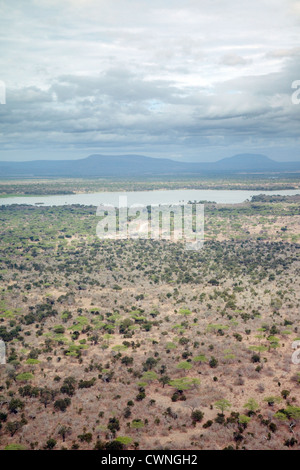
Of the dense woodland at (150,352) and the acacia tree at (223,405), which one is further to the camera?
the acacia tree at (223,405)

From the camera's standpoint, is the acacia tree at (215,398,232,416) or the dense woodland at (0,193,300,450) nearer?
the dense woodland at (0,193,300,450)

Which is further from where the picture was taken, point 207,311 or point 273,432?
point 207,311

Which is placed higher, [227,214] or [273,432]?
[227,214]

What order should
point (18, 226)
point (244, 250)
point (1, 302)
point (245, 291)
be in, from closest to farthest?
point (1, 302) → point (245, 291) → point (244, 250) → point (18, 226)

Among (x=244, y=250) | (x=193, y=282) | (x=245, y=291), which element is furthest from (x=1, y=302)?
(x=244, y=250)

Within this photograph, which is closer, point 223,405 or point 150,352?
point 223,405

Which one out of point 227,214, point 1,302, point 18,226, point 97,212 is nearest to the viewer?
point 1,302

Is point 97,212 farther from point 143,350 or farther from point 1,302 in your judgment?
point 143,350
